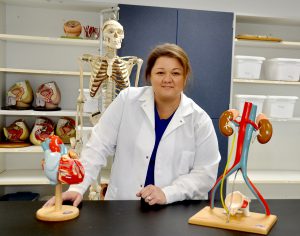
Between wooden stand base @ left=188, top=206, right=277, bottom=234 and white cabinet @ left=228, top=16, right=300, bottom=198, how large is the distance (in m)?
2.35

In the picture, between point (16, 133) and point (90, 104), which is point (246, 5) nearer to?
point (90, 104)

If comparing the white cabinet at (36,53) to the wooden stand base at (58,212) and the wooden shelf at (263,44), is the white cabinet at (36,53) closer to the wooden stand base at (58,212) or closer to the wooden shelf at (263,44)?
the wooden shelf at (263,44)

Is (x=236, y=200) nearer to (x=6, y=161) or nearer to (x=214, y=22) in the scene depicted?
(x=214, y=22)

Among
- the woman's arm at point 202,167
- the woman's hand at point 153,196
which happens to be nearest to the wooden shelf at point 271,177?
the woman's arm at point 202,167

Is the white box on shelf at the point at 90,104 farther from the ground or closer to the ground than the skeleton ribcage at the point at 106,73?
closer to the ground

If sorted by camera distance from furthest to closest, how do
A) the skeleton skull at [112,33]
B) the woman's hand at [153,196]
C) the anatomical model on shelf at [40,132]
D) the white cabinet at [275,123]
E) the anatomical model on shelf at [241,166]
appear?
the white cabinet at [275,123] → the anatomical model on shelf at [40,132] → the skeleton skull at [112,33] → the woman's hand at [153,196] → the anatomical model on shelf at [241,166]

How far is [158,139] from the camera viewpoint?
6.23 feet

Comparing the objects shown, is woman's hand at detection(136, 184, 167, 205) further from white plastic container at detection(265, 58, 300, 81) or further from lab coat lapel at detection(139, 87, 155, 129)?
white plastic container at detection(265, 58, 300, 81)

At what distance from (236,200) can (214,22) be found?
93.6 inches

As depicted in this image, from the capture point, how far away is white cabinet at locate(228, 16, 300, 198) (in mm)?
3850

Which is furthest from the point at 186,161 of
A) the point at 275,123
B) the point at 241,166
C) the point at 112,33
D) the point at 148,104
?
the point at 275,123

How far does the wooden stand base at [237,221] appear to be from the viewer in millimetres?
1249

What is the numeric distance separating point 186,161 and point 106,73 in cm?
113

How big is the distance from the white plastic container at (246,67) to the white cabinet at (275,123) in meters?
0.20
